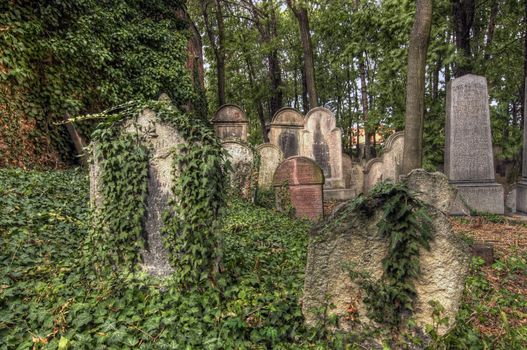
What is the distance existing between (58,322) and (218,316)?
3.91 feet

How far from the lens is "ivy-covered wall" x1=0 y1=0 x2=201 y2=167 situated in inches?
261

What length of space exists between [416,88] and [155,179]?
5.60m

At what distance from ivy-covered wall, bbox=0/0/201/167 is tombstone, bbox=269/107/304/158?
10.9 ft

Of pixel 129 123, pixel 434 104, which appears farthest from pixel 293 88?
pixel 129 123

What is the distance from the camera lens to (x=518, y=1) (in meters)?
9.40

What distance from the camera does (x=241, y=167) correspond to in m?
8.33

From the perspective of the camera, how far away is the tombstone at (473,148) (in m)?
7.19

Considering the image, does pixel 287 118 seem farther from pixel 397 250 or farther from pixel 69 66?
pixel 397 250

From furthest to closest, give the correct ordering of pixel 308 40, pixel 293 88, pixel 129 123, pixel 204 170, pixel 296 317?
pixel 293 88, pixel 308 40, pixel 129 123, pixel 204 170, pixel 296 317

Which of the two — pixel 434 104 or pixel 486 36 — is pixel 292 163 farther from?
pixel 486 36

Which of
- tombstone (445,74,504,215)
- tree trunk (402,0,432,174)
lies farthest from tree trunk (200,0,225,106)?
tombstone (445,74,504,215)

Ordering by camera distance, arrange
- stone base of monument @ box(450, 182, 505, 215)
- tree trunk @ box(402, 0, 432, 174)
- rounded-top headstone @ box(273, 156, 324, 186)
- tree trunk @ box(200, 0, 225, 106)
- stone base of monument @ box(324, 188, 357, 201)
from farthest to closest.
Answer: tree trunk @ box(200, 0, 225, 106) < stone base of monument @ box(324, 188, 357, 201) < stone base of monument @ box(450, 182, 505, 215) < rounded-top headstone @ box(273, 156, 324, 186) < tree trunk @ box(402, 0, 432, 174)

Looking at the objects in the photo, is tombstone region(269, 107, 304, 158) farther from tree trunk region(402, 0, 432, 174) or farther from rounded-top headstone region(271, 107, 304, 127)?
tree trunk region(402, 0, 432, 174)

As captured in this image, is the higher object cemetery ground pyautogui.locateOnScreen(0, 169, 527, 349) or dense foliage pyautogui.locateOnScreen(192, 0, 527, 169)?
dense foliage pyautogui.locateOnScreen(192, 0, 527, 169)
